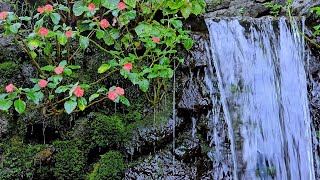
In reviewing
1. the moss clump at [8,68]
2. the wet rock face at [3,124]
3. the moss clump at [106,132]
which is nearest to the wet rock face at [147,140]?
the moss clump at [106,132]

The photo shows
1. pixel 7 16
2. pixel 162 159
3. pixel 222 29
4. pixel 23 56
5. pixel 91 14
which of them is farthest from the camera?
pixel 222 29

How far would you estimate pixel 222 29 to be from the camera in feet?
10.8

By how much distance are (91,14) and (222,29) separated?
4.62ft

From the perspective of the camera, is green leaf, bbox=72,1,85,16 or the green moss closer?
the green moss

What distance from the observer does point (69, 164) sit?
A: 2.62 meters

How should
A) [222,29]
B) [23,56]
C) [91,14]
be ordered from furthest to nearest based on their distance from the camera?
[222,29]
[23,56]
[91,14]

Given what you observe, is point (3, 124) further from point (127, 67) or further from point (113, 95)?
point (127, 67)

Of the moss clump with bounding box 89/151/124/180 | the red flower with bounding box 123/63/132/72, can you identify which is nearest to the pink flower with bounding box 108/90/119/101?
the red flower with bounding box 123/63/132/72

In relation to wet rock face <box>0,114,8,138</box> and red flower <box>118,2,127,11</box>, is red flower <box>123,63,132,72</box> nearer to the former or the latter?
red flower <box>118,2,127,11</box>

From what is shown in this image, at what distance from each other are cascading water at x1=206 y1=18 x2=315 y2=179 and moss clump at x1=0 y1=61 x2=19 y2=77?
178 cm

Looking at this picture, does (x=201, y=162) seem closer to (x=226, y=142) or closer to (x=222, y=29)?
(x=226, y=142)

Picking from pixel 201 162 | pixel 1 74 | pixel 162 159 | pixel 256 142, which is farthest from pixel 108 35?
pixel 256 142

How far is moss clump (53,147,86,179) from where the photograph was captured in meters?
2.60

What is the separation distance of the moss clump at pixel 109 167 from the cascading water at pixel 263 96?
0.84 meters
